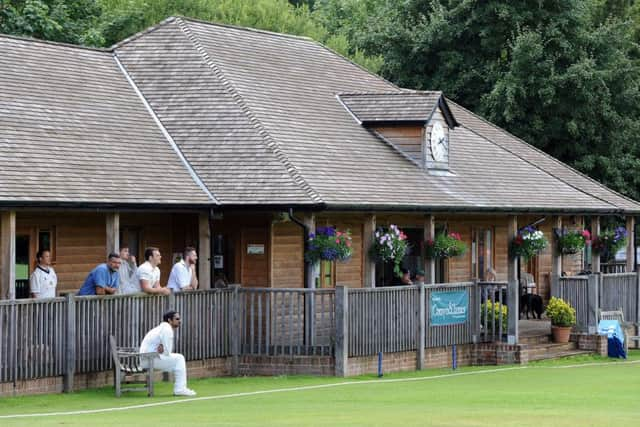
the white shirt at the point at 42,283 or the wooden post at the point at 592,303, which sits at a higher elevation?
the white shirt at the point at 42,283

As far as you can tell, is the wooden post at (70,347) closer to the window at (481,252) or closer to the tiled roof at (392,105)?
the tiled roof at (392,105)

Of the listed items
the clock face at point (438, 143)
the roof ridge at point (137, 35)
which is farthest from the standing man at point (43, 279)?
the clock face at point (438, 143)

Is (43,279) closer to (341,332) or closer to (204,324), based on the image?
(204,324)

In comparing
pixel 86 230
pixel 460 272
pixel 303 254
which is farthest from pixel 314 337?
pixel 460 272

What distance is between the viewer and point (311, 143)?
1086 inches

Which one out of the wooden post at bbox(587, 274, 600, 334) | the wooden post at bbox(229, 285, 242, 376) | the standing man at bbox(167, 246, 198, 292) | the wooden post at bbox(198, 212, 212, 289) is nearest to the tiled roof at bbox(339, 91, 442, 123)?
the wooden post at bbox(587, 274, 600, 334)

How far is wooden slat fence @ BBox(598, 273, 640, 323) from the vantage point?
106 feet

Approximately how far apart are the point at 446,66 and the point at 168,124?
21.0 metres

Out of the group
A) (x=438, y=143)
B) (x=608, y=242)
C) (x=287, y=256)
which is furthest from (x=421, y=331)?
(x=608, y=242)

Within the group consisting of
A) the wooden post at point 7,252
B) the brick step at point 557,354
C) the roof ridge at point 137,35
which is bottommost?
the brick step at point 557,354

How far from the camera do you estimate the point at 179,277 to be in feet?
76.5

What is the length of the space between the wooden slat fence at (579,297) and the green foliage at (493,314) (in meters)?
3.19

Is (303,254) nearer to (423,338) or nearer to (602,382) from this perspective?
(423,338)

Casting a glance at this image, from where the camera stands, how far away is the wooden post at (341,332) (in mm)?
24062
